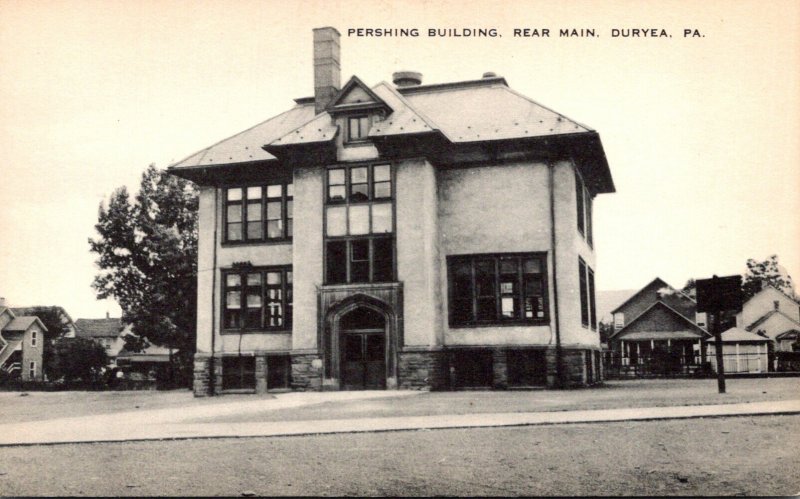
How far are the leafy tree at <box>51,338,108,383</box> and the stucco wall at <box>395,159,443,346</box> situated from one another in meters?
13.5

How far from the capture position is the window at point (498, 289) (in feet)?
96.8

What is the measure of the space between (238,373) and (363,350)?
18.3 feet

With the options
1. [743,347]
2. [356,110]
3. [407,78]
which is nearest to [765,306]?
[743,347]

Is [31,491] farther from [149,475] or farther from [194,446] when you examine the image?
[194,446]

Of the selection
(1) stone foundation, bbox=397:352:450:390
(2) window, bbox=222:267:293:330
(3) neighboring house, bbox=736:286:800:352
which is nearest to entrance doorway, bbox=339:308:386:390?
(1) stone foundation, bbox=397:352:450:390

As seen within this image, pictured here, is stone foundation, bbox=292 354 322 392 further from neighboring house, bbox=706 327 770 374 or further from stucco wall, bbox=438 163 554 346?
neighboring house, bbox=706 327 770 374

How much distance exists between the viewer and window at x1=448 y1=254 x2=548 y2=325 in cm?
2950

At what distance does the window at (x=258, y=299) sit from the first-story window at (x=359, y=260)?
2.75 metres

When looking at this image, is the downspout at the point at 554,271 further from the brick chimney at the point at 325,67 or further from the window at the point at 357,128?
the brick chimney at the point at 325,67

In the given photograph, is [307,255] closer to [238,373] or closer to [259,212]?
[259,212]

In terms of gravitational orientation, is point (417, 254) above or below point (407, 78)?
below

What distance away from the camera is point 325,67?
107 ft

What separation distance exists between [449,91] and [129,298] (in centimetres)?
2039

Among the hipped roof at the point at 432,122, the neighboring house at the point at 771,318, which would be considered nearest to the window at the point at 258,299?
the hipped roof at the point at 432,122
